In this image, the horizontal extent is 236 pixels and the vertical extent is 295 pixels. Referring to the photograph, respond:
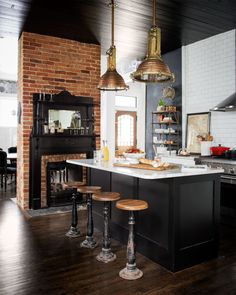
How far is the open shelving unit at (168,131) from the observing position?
6.33 metres

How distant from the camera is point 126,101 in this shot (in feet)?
36.5

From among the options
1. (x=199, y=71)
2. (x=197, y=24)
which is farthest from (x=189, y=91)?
(x=197, y=24)

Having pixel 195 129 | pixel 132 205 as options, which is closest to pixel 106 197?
pixel 132 205

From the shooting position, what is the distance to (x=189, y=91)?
6121mm

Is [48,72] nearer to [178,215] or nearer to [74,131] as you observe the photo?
[74,131]

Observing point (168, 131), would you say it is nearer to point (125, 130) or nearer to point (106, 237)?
point (106, 237)

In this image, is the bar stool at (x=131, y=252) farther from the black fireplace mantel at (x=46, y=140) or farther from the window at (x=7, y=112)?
the window at (x=7, y=112)

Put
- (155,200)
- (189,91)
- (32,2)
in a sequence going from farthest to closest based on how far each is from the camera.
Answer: (189,91) → (32,2) → (155,200)

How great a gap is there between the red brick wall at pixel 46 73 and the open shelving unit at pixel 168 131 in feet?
4.73

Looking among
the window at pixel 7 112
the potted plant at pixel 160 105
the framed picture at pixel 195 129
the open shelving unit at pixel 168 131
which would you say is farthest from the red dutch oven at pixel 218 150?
the window at pixel 7 112

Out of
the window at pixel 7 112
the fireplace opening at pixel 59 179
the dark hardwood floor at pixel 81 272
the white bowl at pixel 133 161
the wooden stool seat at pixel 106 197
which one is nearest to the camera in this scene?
the dark hardwood floor at pixel 81 272

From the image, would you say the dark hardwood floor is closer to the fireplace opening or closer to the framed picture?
the fireplace opening

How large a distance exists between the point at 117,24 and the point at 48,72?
1.53 meters

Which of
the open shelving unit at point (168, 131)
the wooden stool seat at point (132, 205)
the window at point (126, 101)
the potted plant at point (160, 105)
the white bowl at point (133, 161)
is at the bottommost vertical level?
the wooden stool seat at point (132, 205)
